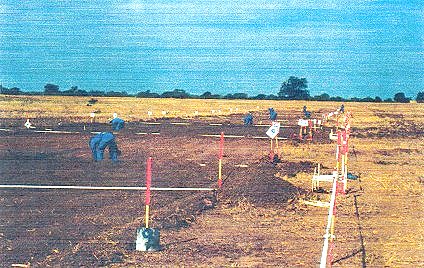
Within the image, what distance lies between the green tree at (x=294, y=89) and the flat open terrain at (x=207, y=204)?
119ft

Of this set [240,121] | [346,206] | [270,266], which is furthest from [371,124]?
[270,266]

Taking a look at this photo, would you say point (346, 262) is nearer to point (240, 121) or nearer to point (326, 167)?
point (326, 167)

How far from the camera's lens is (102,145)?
793 inches

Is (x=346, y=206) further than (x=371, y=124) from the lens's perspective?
No

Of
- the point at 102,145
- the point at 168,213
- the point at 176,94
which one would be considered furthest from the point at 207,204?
the point at 176,94

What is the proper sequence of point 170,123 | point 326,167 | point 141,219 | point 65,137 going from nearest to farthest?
1. point 141,219
2. point 326,167
3. point 65,137
4. point 170,123

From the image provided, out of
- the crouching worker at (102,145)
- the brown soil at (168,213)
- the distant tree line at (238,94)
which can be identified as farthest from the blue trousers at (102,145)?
the distant tree line at (238,94)

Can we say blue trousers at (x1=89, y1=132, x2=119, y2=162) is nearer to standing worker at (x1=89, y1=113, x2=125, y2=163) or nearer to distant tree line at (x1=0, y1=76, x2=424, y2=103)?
standing worker at (x1=89, y1=113, x2=125, y2=163)

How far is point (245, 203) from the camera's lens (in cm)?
1467

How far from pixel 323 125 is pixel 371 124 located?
4048mm

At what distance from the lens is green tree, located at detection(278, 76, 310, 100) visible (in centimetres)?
6657

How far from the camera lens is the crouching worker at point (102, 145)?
20.0 meters

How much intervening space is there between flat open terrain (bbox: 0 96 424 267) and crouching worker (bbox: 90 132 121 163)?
44 cm

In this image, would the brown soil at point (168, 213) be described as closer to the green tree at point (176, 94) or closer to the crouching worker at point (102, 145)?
the crouching worker at point (102, 145)
